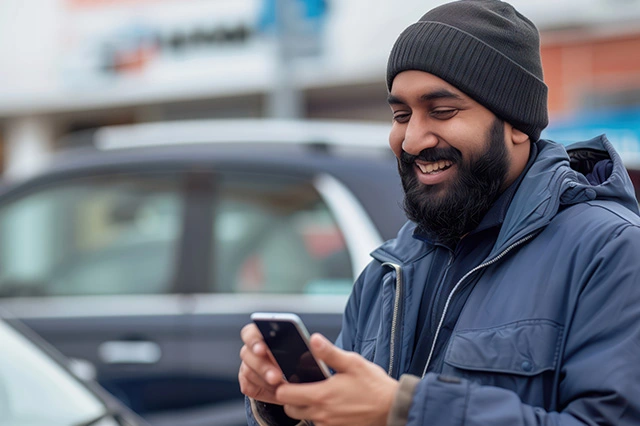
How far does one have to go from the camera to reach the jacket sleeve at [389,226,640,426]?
4.70ft

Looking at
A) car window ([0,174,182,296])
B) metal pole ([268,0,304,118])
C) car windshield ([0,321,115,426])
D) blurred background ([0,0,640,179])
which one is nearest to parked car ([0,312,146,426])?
car windshield ([0,321,115,426])

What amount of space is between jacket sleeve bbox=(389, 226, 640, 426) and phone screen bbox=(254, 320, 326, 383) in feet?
0.52

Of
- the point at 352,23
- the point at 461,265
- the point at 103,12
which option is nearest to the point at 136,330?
the point at 461,265

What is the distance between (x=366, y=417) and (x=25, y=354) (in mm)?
1912

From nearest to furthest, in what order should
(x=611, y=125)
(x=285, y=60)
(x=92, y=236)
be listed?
1. (x=92, y=236)
2. (x=285, y=60)
3. (x=611, y=125)

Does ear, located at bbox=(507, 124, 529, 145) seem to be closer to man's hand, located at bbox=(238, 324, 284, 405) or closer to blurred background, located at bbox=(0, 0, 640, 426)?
man's hand, located at bbox=(238, 324, 284, 405)

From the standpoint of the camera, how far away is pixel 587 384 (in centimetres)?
145

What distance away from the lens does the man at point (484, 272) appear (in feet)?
4.74

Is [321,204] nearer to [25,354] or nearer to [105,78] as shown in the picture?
[25,354]

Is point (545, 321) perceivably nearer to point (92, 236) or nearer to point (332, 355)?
point (332, 355)

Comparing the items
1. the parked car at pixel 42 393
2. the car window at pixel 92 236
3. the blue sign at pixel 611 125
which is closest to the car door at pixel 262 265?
the car window at pixel 92 236

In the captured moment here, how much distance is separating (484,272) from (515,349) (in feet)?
0.59

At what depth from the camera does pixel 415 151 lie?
1750 mm

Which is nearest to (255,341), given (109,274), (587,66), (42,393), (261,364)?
(261,364)
